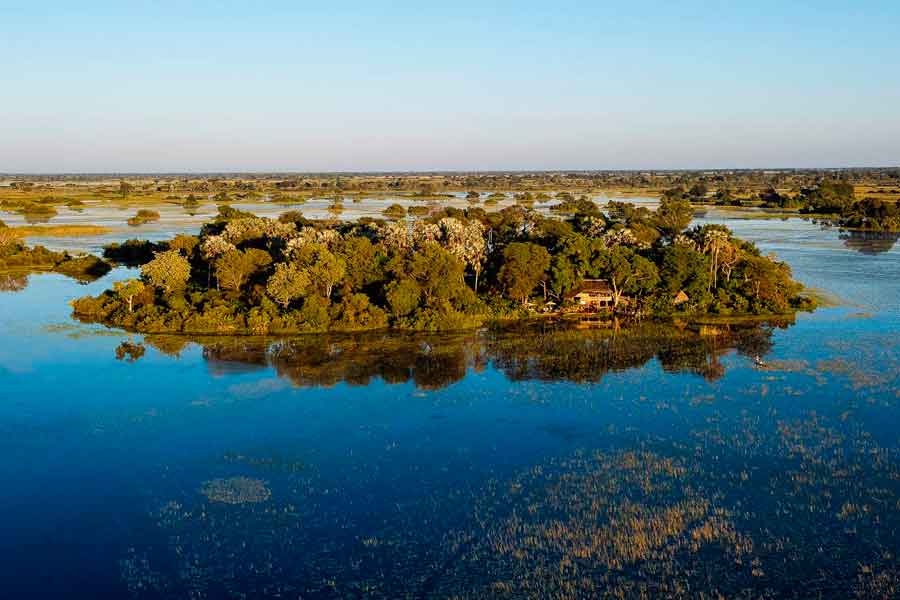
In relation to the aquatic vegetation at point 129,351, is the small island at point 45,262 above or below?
above

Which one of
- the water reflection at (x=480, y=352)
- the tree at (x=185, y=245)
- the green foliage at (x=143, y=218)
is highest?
the tree at (x=185, y=245)

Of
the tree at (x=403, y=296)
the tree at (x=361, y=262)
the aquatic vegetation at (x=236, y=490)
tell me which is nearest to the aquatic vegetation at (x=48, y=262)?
the tree at (x=361, y=262)

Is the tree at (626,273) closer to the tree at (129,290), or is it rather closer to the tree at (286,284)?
the tree at (286,284)

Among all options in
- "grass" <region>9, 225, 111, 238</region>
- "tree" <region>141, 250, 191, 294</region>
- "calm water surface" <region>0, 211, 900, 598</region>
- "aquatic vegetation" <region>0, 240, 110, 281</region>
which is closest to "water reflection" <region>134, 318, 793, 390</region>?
"calm water surface" <region>0, 211, 900, 598</region>

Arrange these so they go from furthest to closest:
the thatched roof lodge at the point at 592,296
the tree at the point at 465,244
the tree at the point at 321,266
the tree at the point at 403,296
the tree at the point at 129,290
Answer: the tree at the point at 465,244, the thatched roof lodge at the point at 592,296, the tree at the point at 129,290, the tree at the point at 321,266, the tree at the point at 403,296

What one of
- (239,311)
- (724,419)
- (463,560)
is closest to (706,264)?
(724,419)

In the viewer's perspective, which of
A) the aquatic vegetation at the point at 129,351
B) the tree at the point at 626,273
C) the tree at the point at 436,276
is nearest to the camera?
the aquatic vegetation at the point at 129,351

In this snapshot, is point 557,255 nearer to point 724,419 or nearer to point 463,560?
point 724,419
